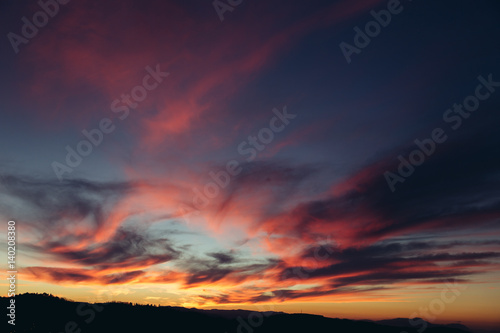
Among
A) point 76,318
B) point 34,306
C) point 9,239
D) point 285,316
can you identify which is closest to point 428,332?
point 285,316

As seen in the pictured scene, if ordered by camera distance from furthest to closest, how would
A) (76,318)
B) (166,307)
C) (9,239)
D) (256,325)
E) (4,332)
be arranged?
(256,325), (166,307), (76,318), (4,332), (9,239)

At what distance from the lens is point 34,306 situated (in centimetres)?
4975

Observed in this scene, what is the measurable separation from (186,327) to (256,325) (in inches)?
1116

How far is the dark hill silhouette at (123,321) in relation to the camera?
140 ft

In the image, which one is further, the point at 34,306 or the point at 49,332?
the point at 34,306

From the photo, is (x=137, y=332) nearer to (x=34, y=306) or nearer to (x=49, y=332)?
(x=49, y=332)

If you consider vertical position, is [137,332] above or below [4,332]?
below

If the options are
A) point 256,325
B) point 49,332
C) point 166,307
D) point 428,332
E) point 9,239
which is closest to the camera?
point 9,239

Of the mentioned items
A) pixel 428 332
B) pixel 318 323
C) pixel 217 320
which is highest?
pixel 217 320

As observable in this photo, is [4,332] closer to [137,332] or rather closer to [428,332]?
[137,332]

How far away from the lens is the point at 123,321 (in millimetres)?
52344

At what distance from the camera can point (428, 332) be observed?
88.1 m

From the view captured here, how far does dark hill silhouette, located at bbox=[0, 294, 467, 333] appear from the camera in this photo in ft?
140

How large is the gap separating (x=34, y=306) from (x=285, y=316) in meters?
65.0
